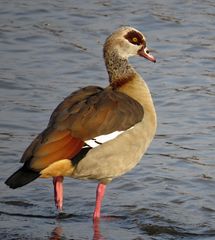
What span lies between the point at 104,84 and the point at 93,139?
3866mm

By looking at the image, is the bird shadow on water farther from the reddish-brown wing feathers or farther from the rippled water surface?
the reddish-brown wing feathers

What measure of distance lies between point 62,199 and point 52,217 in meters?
0.25

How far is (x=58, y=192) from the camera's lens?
8.57 meters

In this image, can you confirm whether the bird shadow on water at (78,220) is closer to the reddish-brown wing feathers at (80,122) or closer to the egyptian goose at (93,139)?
the egyptian goose at (93,139)

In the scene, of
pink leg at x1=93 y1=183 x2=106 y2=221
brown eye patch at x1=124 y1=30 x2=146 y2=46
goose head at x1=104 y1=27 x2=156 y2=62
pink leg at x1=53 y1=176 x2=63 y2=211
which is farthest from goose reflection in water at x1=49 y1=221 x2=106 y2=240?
brown eye patch at x1=124 y1=30 x2=146 y2=46

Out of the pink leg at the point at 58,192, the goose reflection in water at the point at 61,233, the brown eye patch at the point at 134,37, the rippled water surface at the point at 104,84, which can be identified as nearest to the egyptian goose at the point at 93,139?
the pink leg at the point at 58,192

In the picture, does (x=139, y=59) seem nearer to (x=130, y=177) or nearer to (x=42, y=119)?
(x=42, y=119)

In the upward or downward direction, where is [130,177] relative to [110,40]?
downward

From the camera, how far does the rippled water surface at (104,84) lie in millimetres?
8388

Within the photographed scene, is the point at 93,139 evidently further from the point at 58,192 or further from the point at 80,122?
the point at 58,192

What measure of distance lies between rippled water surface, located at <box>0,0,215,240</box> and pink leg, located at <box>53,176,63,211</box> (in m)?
0.10

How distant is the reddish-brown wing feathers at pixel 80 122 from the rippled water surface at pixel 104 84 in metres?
0.60

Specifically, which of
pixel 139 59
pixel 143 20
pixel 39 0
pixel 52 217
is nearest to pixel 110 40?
pixel 52 217

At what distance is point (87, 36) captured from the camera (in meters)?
13.9
